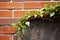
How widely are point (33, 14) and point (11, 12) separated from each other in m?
0.21

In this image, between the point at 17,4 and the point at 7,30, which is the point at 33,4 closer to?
the point at 17,4

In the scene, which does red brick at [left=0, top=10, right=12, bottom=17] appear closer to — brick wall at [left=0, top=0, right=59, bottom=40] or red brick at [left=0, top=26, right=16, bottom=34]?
brick wall at [left=0, top=0, right=59, bottom=40]

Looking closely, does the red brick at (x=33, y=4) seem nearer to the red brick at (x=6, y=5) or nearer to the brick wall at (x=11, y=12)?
the brick wall at (x=11, y=12)

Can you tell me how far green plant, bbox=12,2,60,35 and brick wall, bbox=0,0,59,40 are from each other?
0.07m

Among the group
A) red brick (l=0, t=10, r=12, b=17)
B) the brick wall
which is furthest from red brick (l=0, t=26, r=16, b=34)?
red brick (l=0, t=10, r=12, b=17)

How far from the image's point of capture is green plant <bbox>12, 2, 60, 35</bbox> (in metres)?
→ 1.32

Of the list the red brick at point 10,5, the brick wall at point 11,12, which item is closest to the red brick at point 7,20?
the brick wall at point 11,12

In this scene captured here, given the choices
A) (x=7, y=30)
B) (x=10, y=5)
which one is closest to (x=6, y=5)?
(x=10, y=5)

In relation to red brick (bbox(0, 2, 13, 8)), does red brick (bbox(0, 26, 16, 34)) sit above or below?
below

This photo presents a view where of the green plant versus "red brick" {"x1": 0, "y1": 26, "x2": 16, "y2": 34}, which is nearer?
the green plant

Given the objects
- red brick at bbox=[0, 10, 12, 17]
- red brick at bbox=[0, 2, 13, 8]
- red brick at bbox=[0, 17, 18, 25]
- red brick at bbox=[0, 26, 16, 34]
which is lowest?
→ red brick at bbox=[0, 26, 16, 34]

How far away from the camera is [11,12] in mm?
1479

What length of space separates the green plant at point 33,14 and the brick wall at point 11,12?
0.07 meters

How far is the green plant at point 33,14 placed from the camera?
1.32m
